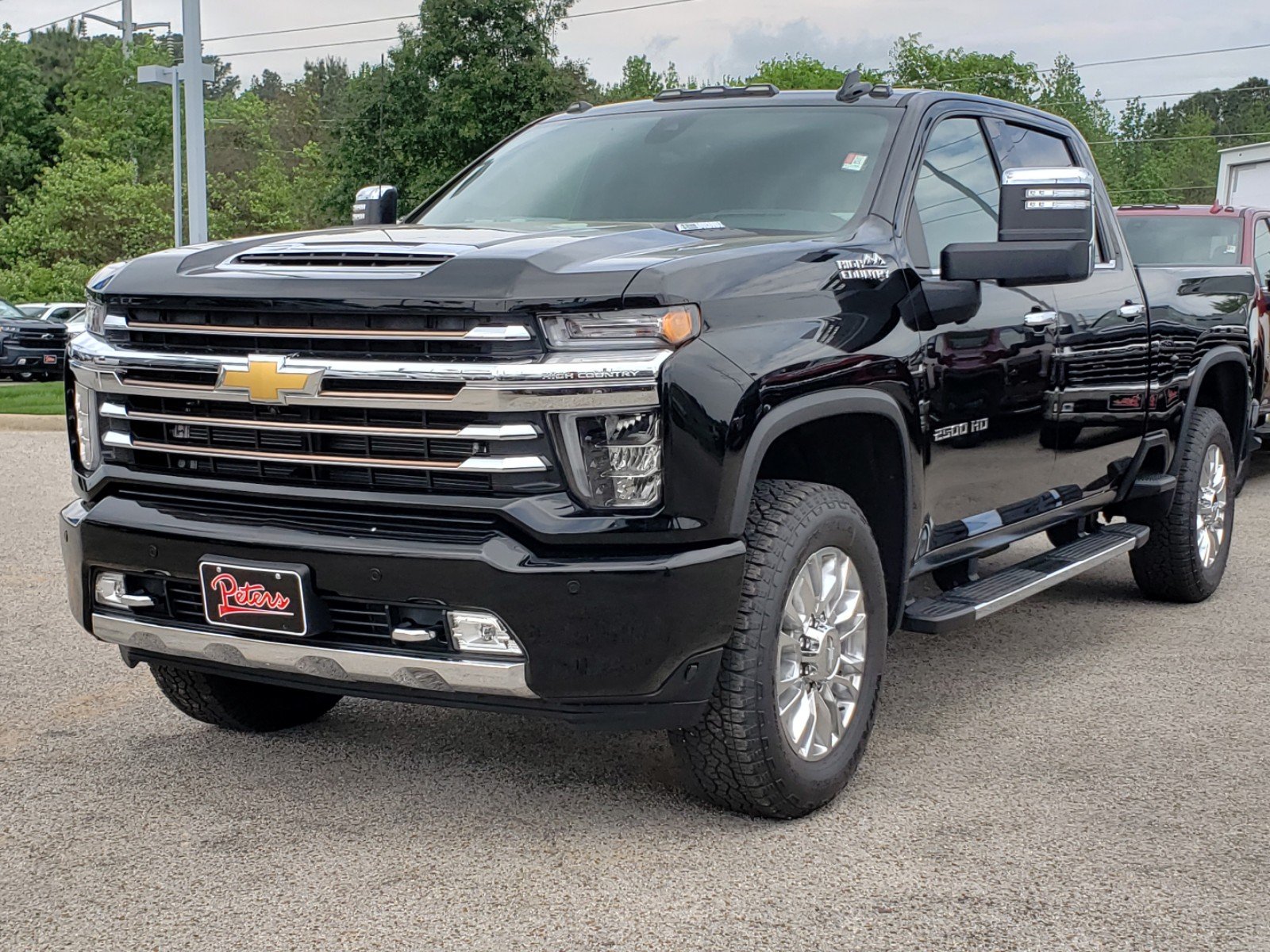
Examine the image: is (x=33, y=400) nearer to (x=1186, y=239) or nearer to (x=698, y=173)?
(x=1186, y=239)

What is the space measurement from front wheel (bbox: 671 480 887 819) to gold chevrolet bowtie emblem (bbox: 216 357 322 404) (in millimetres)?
1117

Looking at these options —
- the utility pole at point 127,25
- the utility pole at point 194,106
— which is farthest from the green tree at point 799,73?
the utility pole at point 194,106

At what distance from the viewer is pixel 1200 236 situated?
11.5 m

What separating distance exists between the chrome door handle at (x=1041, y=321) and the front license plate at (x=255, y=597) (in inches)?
103

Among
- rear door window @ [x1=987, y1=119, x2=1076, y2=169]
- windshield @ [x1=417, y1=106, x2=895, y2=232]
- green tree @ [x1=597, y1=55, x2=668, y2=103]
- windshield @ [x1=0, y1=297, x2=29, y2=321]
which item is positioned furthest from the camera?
green tree @ [x1=597, y1=55, x2=668, y2=103]

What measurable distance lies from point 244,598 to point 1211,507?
4.77m

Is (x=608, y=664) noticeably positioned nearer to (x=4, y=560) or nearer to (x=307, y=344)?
(x=307, y=344)

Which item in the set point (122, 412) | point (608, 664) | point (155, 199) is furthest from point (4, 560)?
point (155, 199)

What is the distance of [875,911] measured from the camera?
11.0 ft

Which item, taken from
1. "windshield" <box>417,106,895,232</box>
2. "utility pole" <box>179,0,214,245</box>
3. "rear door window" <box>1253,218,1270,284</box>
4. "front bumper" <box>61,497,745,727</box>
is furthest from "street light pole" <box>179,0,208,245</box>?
"front bumper" <box>61,497,745,727</box>

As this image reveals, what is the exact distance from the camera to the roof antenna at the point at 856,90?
5.05 meters

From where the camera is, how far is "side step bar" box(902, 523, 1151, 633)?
4496 millimetres

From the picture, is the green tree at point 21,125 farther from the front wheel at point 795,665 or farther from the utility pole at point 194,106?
the front wheel at point 795,665

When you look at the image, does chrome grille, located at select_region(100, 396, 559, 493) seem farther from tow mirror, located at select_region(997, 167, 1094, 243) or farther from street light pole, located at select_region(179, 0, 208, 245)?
street light pole, located at select_region(179, 0, 208, 245)
